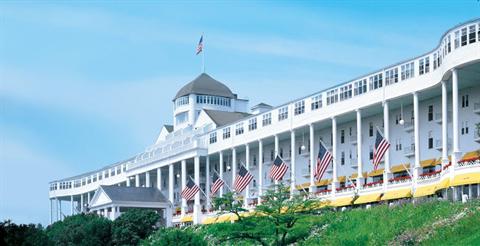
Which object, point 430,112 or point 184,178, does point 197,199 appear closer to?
point 184,178

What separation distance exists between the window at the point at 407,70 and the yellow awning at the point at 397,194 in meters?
9.29

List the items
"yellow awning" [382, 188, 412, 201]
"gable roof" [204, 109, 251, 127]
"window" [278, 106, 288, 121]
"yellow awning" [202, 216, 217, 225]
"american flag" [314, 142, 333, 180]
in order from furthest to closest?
"gable roof" [204, 109, 251, 127], "yellow awning" [202, 216, 217, 225], "window" [278, 106, 288, 121], "american flag" [314, 142, 333, 180], "yellow awning" [382, 188, 412, 201]

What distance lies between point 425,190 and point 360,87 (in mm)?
15348

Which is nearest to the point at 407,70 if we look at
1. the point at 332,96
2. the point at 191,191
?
the point at 332,96

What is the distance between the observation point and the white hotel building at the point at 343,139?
67.0 metres

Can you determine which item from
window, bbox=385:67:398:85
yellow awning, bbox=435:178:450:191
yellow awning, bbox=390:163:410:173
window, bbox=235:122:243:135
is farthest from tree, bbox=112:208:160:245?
yellow awning, bbox=435:178:450:191

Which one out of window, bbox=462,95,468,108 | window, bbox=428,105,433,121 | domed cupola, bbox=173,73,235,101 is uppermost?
domed cupola, bbox=173,73,235,101

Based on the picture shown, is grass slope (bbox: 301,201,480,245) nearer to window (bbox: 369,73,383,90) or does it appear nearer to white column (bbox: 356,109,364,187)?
white column (bbox: 356,109,364,187)

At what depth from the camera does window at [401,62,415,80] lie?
242 ft

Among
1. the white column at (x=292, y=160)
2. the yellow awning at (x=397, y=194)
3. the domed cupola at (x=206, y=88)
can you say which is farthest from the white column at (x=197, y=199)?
the yellow awning at (x=397, y=194)

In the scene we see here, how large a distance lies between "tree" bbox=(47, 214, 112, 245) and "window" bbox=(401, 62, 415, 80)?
3408 cm

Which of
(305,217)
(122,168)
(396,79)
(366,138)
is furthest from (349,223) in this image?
(122,168)

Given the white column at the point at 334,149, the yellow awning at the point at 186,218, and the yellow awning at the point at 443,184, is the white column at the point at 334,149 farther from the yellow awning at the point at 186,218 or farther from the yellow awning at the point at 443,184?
the yellow awning at the point at 186,218

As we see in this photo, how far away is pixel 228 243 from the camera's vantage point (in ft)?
233
